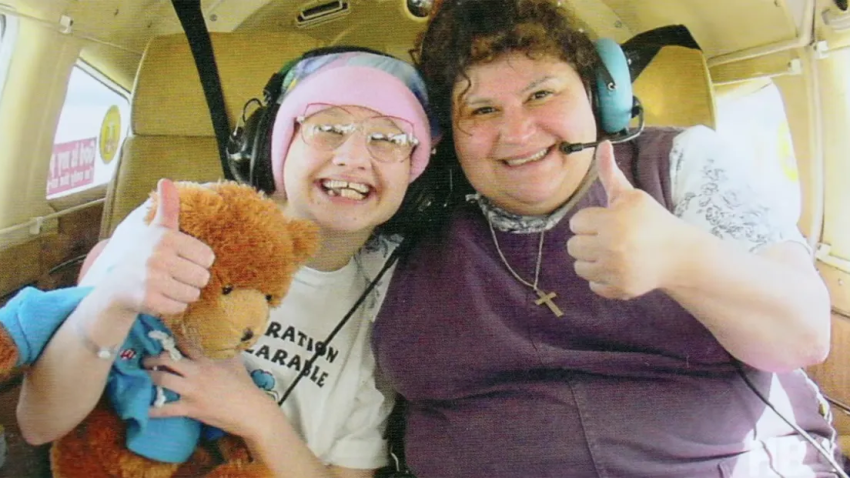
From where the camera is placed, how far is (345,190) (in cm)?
83

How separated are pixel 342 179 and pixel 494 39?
0.92 ft

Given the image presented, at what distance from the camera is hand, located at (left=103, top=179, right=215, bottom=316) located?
57cm

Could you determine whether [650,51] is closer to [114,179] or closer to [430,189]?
[430,189]

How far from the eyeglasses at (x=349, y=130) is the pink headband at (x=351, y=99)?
1 cm

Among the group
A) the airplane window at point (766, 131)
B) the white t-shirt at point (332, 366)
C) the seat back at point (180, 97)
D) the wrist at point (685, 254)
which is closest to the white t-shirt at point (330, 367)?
the white t-shirt at point (332, 366)

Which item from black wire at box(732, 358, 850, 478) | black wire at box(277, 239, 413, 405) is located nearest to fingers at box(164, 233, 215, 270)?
black wire at box(277, 239, 413, 405)

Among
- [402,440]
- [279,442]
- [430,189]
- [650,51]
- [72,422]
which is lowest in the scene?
[402,440]

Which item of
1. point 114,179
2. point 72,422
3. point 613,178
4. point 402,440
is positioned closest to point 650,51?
point 613,178

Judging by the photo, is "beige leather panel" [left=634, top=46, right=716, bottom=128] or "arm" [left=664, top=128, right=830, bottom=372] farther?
"beige leather panel" [left=634, top=46, right=716, bottom=128]

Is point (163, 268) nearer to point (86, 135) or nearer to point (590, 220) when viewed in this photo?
point (590, 220)

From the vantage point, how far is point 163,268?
0.57m

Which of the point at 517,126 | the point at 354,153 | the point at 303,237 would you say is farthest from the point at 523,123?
the point at 303,237

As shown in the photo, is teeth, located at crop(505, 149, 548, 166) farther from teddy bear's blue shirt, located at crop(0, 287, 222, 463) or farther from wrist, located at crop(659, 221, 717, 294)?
teddy bear's blue shirt, located at crop(0, 287, 222, 463)

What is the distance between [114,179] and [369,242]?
481mm
